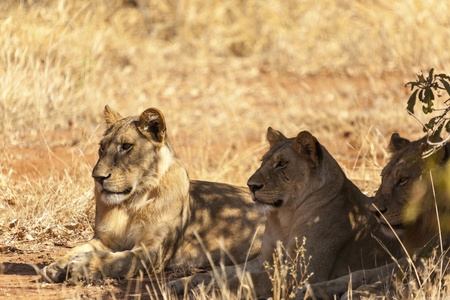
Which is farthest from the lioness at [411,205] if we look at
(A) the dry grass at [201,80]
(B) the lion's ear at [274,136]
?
(A) the dry grass at [201,80]

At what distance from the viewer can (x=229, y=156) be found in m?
10.2

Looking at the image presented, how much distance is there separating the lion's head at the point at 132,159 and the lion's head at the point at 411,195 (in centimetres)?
180

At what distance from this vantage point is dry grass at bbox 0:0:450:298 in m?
8.22

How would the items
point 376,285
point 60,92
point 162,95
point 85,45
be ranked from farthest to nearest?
point 162,95, point 85,45, point 60,92, point 376,285

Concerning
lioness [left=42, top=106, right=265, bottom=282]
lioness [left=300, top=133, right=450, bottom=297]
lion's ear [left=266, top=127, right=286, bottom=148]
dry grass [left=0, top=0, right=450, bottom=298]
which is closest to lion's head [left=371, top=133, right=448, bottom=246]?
lioness [left=300, top=133, right=450, bottom=297]

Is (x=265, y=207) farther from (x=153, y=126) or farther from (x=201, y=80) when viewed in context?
(x=201, y=80)

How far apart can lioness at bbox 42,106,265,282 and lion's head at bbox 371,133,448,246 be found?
4.90 ft

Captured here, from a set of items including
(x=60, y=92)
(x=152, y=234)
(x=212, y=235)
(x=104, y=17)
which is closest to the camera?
(x=152, y=234)

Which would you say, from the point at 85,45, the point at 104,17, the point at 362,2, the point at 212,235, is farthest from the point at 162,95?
the point at 212,235

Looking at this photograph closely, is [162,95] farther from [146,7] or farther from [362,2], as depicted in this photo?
[362,2]

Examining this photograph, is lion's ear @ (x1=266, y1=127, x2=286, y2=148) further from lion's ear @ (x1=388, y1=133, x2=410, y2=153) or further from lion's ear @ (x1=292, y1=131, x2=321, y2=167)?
lion's ear @ (x1=388, y1=133, x2=410, y2=153)

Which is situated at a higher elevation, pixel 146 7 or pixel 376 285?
pixel 146 7

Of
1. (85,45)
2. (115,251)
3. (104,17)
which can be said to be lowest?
(115,251)

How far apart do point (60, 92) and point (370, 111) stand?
5060mm
